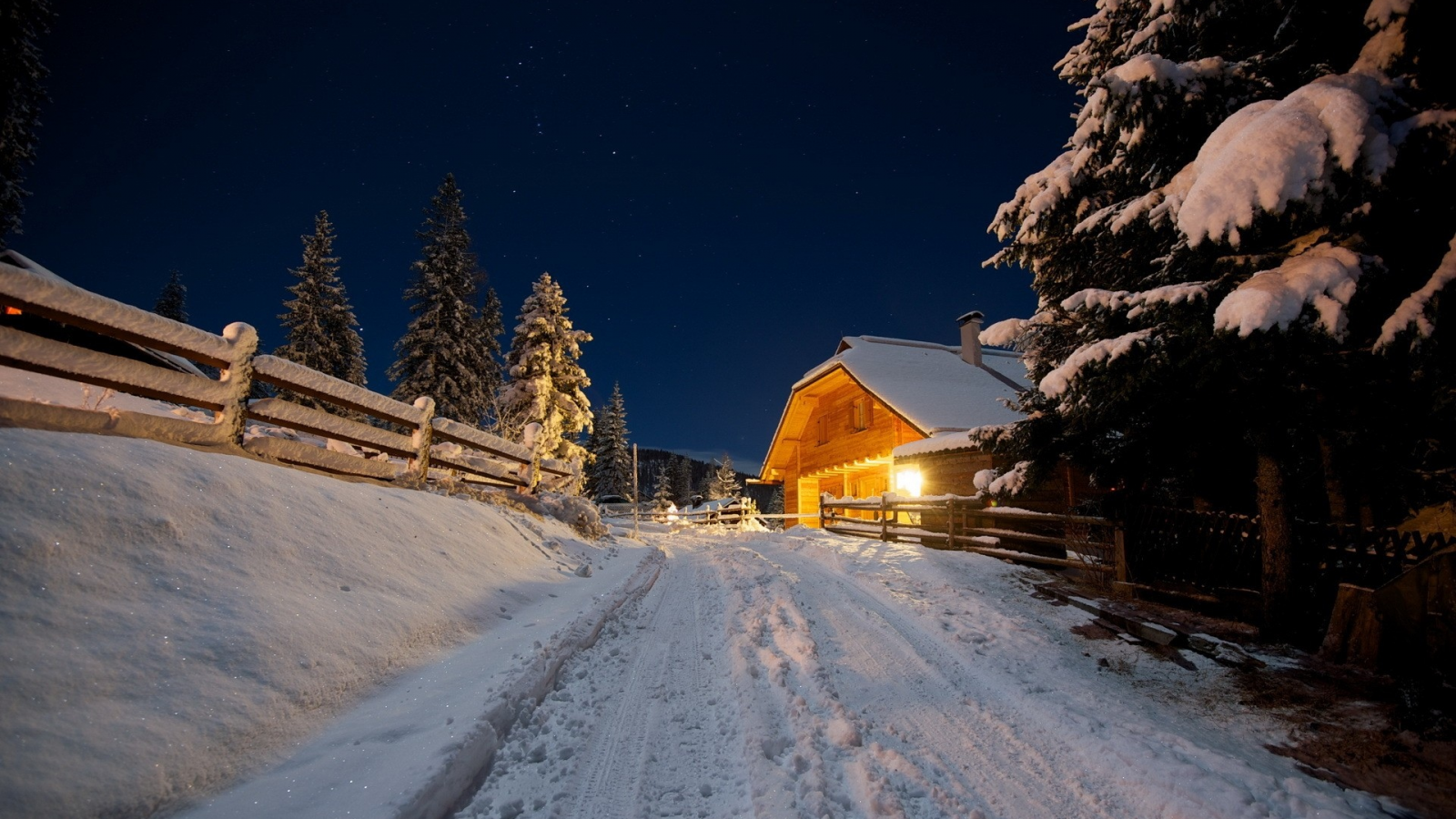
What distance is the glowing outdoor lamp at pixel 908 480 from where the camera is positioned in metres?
15.9

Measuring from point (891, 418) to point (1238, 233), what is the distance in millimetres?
14568

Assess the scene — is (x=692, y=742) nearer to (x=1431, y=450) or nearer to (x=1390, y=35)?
(x=1390, y=35)

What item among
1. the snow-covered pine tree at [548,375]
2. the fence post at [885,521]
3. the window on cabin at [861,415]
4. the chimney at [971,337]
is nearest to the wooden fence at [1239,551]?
the fence post at [885,521]

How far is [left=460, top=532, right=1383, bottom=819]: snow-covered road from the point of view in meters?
2.76

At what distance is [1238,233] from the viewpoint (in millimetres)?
3729

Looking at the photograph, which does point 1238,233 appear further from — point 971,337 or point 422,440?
point 971,337

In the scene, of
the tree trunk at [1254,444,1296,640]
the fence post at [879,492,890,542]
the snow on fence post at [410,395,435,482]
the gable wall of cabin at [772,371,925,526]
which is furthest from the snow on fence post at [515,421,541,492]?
the gable wall of cabin at [772,371,925,526]

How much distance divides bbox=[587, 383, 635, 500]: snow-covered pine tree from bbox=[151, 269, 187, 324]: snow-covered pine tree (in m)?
30.0

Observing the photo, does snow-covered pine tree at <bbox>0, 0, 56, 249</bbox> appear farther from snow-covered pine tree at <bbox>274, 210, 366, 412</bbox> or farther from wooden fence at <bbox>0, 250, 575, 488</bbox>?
wooden fence at <bbox>0, 250, 575, 488</bbox>

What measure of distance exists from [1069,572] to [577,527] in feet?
30.7

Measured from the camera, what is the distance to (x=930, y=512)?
42.1ft

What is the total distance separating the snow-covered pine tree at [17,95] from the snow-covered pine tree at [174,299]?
26881 millimetres

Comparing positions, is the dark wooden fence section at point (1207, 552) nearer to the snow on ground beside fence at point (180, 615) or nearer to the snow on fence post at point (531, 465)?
the snow on ground beside fence at point (180, 615)

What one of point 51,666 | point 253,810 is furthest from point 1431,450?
point 51,666
